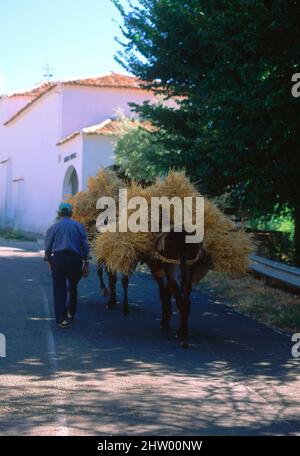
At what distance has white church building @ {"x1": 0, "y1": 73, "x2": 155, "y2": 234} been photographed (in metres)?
37.8

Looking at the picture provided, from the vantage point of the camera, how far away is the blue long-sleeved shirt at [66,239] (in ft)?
37.8

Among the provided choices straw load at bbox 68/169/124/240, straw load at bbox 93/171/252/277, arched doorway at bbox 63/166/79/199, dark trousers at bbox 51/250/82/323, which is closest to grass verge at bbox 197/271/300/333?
straw load at bbox 93/171/252/277

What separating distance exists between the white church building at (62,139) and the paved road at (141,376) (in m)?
24.1

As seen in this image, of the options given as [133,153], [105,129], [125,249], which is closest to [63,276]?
[125,249]

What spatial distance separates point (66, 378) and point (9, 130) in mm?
53376

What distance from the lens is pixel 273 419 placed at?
22.0ft

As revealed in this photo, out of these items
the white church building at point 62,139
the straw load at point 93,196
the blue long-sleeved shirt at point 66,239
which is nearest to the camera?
the blue long-sleeved shirt at point 66,239

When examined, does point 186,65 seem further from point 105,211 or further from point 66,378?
point 66,378

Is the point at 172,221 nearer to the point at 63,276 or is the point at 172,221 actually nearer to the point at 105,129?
the point at 63,276

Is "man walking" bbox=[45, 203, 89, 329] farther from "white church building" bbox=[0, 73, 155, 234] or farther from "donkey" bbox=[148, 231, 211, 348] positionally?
"white church building" bbox=[0, 73, 155, 234]

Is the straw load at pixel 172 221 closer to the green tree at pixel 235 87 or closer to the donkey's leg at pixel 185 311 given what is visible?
the donkey's leg at pixel 185 311

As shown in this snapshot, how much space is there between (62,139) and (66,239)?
102ft

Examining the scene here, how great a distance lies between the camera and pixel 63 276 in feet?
37.6

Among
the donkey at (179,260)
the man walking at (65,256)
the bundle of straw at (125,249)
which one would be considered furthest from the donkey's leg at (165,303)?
the man walking at (65,256)
